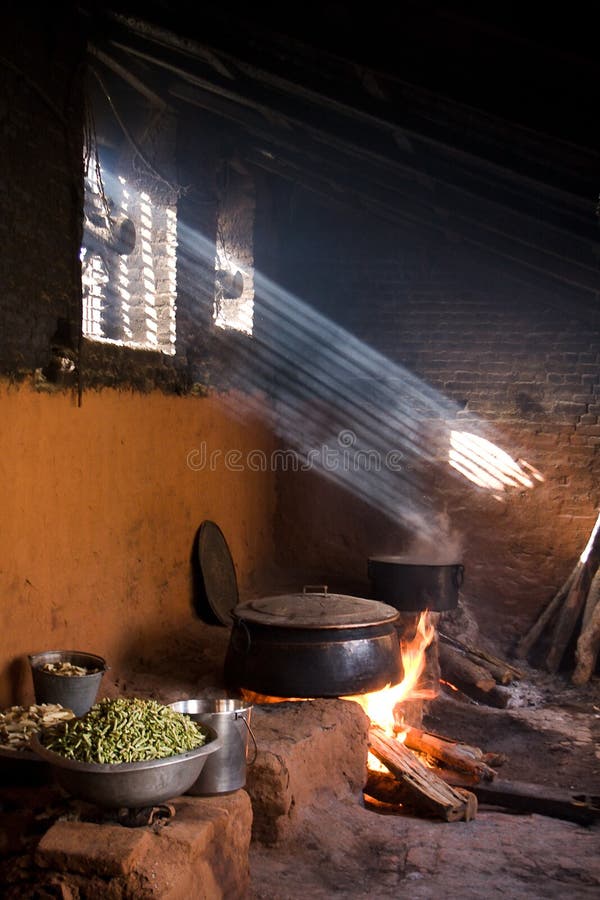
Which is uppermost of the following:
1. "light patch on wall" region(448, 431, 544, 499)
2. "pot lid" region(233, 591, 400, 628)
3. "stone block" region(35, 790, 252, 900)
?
"light patch on wall" region(448, 431, 544, 499)

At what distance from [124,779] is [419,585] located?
4103 millimetres

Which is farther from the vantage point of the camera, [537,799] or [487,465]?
[487,465]

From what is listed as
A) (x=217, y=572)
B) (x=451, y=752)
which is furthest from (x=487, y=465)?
(x=451, y=752)

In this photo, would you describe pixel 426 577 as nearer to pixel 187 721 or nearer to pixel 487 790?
pixel 487 790

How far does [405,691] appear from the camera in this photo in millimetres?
6324

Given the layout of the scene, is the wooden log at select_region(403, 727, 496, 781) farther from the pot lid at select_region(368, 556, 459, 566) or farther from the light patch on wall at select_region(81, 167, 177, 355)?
the light patch on wall at select_region(81, 167, 177, 355)

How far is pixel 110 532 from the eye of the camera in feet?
18.5

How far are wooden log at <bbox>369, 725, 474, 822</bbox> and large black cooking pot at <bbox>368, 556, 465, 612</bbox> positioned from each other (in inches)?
64.9

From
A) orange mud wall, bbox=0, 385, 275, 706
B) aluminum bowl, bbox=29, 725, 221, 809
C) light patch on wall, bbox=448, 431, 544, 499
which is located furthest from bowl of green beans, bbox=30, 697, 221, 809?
light patch on wall, bbox=448, 431, 544, 499

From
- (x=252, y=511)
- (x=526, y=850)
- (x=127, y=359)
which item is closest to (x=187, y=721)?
(x=526, y=850)

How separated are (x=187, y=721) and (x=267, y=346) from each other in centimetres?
550

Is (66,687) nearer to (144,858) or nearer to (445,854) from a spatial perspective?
(144,858)

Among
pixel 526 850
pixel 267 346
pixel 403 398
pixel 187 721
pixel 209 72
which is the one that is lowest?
pixel 526 850

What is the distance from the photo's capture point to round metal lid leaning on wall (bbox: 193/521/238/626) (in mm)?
6914
